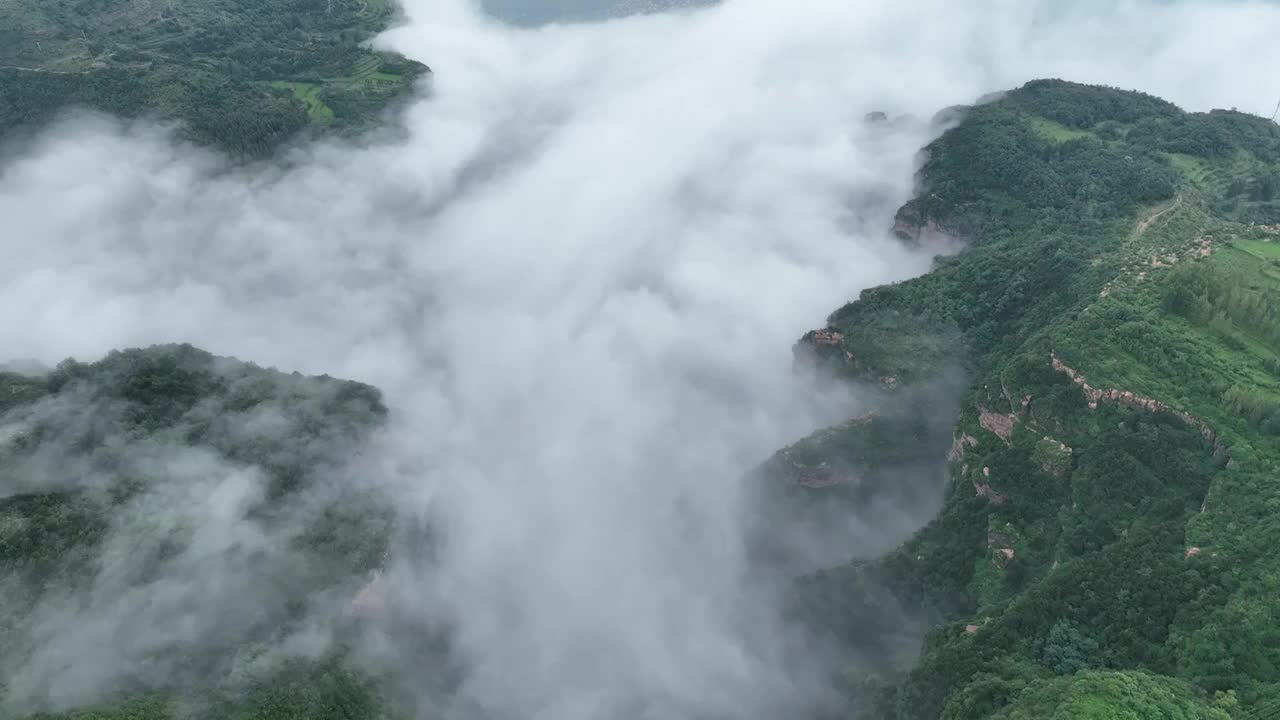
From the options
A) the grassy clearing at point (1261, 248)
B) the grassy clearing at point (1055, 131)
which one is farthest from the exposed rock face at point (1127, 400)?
the grassy clearing at point (1055, 131)

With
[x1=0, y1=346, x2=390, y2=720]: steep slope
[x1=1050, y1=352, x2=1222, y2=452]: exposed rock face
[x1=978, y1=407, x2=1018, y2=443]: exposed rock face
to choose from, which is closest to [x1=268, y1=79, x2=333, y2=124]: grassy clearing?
[x1=0, y1=346, x2=390, y2=720]: steep slope

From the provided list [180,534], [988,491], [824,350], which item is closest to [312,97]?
[824,350]

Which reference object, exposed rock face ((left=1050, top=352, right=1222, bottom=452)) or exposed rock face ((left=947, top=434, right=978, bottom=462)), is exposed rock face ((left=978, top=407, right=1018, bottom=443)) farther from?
exposed rock face ((left=1050, top=352, right=1222, bottom=452))

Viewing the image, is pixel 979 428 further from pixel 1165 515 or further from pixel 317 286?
pixel 317 286

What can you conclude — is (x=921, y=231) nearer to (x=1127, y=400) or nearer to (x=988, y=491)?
(x=988, y=491)

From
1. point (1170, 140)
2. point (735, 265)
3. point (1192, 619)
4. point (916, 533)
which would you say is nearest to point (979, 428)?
point (916, 533)

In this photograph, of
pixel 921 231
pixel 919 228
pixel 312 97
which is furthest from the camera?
pixel 312 97
